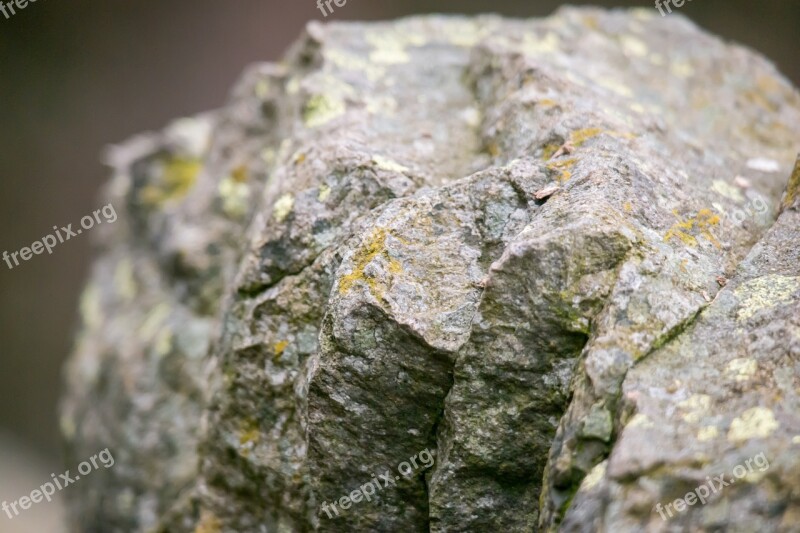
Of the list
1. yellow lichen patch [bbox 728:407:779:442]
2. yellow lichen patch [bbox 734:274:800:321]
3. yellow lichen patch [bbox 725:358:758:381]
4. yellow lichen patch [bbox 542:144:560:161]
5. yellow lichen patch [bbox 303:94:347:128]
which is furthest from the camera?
yellow lichen patch [bbox 303:94:347:128]

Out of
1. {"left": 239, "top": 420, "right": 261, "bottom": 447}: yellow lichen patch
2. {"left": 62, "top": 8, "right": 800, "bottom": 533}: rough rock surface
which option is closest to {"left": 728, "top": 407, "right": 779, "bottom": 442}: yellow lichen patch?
{"left": 62, "top": 8, "right": 800, "bottom": 533}: rough rock surface

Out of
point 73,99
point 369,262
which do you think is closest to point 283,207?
point 369,262

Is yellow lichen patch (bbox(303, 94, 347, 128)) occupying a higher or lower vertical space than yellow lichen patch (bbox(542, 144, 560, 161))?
higher

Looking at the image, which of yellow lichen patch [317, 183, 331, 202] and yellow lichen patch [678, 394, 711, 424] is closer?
yellow lichen patch [678, 394, 711, 424]

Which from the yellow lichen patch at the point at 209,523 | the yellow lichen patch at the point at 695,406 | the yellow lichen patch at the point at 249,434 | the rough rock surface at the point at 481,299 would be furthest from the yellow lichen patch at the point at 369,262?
the yellow lichen patch at the point at 209,523

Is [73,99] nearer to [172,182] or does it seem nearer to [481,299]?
[172,182]

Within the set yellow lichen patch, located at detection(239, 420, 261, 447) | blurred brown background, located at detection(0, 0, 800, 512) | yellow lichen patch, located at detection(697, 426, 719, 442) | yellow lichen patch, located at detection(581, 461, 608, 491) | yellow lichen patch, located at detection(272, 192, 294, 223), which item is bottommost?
yellow lichen patch, located at detection(697, 426, 719, 442)

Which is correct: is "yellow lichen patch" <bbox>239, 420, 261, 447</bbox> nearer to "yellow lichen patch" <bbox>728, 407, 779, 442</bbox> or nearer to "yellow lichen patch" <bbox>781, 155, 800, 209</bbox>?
"yellow lichen patch" <bbox>728, 407, 779, 442</bbox>

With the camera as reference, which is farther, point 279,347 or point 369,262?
point 279,347

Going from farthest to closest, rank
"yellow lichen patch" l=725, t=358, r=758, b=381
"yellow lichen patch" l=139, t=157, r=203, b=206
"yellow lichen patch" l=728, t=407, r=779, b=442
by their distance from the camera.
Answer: "yellow lichen patch" l=139, t=157, r=203, b=206
"yellow lichen patch" l=725, t=358, r=758, b=381
"yellow lichen patch" l=728, t=407, r=779, b=442
